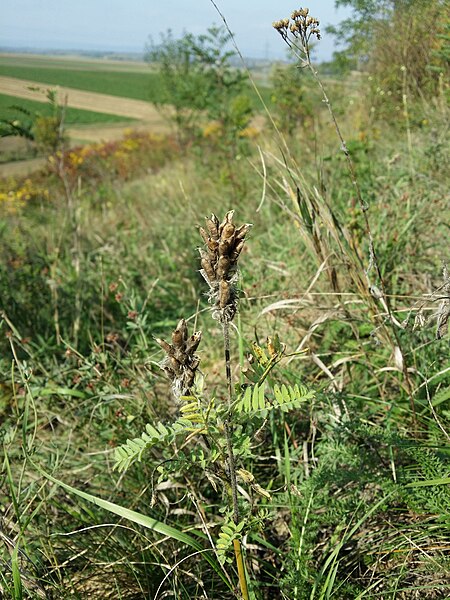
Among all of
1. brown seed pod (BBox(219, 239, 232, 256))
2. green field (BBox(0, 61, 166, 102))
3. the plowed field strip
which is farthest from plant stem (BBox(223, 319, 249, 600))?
green field (BBox(0, 61, 166, 102))

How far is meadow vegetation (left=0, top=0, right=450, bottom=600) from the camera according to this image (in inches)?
40.6

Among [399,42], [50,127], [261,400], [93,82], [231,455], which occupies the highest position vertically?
[93,82]

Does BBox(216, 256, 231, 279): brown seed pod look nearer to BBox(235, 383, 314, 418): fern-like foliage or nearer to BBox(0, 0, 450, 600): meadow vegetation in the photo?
BBox(0, 0, 450, 600): meadow vegetation

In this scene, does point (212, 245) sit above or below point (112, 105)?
below

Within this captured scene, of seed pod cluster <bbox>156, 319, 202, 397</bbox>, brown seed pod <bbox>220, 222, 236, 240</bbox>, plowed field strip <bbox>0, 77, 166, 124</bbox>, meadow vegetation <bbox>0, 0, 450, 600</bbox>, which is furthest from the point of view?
plowed field strip <bbox>0, 77, 166, 124</bbox>

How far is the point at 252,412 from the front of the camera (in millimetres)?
949

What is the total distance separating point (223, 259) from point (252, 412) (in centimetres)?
32

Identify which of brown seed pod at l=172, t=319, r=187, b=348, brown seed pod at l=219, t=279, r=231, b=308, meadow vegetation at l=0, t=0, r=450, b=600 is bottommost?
meadow vegetation at l=0, t=0, r=450, b=600

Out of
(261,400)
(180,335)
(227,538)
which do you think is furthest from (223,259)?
(227,538)

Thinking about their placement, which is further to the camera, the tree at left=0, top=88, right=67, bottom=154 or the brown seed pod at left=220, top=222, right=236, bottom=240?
the tree at left=0, top=88, right=67, bottom=154

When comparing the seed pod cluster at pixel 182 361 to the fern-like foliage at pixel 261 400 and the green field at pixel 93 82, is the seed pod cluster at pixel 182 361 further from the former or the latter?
the green field at pixel 93 82

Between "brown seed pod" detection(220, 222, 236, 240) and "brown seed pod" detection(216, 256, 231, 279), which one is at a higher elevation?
"brown seed pod" detection(220, 222, 236, 240)

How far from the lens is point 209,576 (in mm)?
1398

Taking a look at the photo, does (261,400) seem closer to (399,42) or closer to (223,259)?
(223,259)
